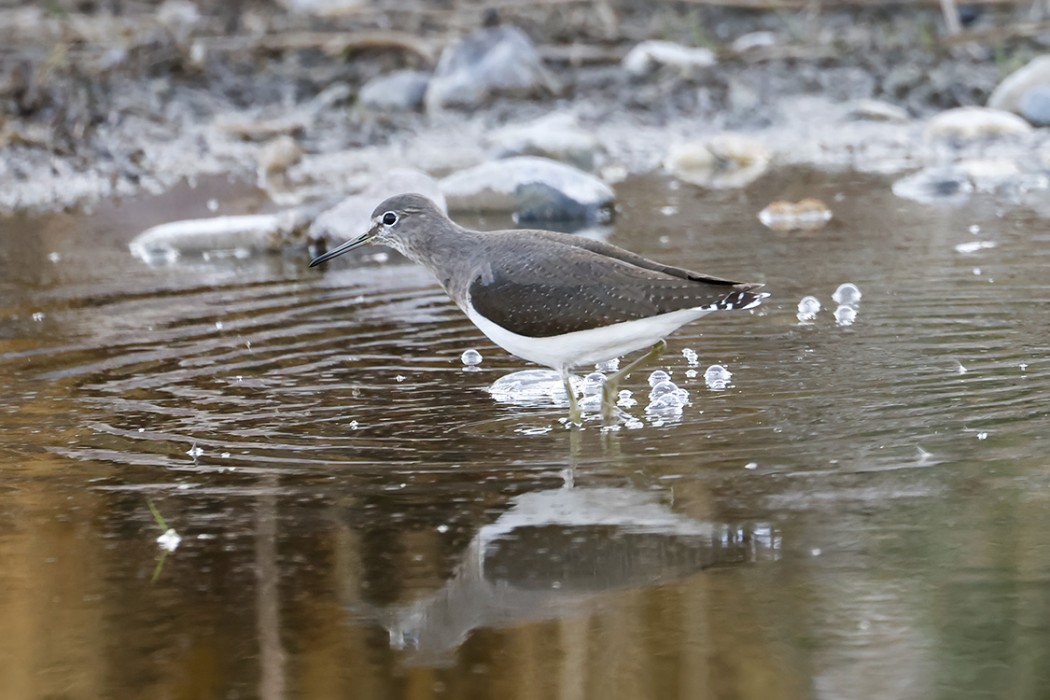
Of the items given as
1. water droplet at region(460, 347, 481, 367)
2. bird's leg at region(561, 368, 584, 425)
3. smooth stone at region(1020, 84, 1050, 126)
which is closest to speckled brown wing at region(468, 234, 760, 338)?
Result: bird's leg at region(561, 368, 584, 425)

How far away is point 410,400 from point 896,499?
226cm

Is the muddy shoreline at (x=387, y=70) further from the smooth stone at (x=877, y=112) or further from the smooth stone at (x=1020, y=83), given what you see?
the smooth stone at (x=1020, y=83)

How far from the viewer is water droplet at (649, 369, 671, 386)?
639cm

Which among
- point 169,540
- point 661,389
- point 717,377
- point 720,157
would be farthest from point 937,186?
point 169,540

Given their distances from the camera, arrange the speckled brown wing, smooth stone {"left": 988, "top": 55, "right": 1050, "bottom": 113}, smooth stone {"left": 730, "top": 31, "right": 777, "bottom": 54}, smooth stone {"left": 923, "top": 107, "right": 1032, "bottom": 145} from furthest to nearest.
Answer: smooth stone {"left": 730, "top": 31, "right": 777, "bottom": 54} → smooth stone {"left": 988, "top": 55, "right": 1050, "bottom": 113} → smooth stone {"left": 923, "top": 107, "right": 1032, "bottom": 145} → the speckled brown wing

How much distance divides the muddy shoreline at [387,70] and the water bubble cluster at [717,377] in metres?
6.14

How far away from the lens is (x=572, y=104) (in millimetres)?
15406

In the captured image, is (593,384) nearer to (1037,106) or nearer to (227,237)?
(227,237)

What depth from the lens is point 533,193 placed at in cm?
1078

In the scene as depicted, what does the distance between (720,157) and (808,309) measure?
6.34 meters

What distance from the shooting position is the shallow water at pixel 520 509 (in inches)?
148

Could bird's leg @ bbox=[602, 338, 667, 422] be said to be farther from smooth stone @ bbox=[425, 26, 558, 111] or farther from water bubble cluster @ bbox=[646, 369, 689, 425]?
smooth stone @ bbox=[425, 26, 558, 111]

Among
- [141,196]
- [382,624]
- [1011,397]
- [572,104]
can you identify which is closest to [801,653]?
[382,624]

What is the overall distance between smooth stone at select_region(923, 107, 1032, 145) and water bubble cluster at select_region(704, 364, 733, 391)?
7654 mm
